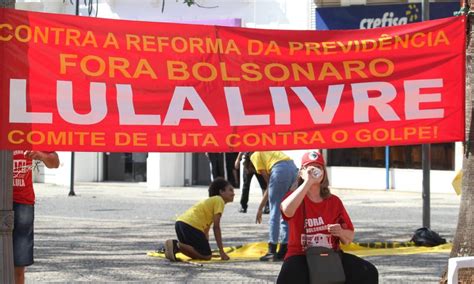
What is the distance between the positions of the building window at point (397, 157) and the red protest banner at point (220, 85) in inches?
760

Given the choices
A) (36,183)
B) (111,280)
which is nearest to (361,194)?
(36,183)

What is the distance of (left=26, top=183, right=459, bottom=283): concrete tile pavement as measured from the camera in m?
11.1

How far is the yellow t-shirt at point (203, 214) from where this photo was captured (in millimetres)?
12312

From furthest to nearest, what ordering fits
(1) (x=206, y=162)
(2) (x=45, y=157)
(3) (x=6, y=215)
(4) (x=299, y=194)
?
(1) (x=206, y=162)
(2) (x=45, y=157)
(4) (x=299, y=194)
(3) (x=6, y=215)

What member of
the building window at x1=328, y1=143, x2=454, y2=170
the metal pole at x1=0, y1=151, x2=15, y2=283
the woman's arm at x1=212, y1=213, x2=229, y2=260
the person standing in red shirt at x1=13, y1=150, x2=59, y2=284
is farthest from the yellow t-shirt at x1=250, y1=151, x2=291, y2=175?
the building window at x1=328, y1=143, x2=454, y2=170

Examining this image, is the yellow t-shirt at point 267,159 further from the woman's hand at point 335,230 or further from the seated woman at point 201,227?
the woman's hand at point 335,230

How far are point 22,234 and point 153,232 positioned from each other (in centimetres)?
793

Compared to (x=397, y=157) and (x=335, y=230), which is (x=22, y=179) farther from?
(x=397, y=157)

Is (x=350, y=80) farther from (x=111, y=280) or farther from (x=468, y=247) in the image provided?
(x=111, y=280)

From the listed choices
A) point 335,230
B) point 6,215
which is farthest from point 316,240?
point 6,215

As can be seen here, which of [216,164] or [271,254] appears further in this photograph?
[216,164]

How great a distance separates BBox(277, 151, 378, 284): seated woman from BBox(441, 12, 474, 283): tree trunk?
75.9 inches

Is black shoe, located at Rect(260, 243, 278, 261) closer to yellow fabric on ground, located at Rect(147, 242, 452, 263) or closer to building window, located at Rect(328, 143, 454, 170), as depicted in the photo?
yellow fabric on ground, located at Rect(147, 242, 452, 263)

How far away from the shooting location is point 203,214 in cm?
1245
